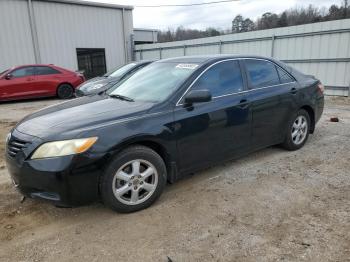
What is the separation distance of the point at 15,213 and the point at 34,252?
79 cm

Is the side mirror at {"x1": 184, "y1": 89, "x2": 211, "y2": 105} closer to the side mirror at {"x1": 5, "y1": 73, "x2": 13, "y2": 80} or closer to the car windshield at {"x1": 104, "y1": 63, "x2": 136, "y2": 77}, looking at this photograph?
the car windshield at {"x1": 104, "y1": 63, "x2": 136, "y2": 77}

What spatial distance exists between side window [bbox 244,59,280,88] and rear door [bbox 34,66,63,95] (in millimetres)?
9669

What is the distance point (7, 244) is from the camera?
106 inches

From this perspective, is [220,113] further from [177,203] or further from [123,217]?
[123,217]

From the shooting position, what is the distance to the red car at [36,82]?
11133mm

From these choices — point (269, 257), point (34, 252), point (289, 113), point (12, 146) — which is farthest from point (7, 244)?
point (289, 113)

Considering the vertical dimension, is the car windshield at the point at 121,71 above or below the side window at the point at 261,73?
below

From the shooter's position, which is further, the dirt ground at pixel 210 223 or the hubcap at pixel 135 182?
the hubcap at pixel 135 182

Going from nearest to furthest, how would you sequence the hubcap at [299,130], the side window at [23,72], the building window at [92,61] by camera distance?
the hubcap at [299,130], the side window at [23,72], the building window at [92,61]

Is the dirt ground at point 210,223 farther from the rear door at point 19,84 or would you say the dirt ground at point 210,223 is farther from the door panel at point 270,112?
the rear door at point 19,84

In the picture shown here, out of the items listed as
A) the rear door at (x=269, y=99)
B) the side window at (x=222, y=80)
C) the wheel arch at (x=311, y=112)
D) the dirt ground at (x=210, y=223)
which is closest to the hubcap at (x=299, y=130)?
the wheel arch at (x=311, y=112)

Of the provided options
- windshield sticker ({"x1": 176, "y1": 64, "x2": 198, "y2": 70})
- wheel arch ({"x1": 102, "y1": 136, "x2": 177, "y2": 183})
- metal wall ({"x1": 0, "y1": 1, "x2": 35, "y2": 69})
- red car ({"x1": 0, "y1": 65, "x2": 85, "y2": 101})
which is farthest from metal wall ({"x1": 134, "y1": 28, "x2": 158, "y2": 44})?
wheel arch ({"x1": 102, "y1": 136, "x2": 177, "y2": 183})

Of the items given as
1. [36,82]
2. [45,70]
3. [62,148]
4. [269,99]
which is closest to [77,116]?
[62,148]

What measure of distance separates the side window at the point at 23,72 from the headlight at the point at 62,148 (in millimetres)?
9837
